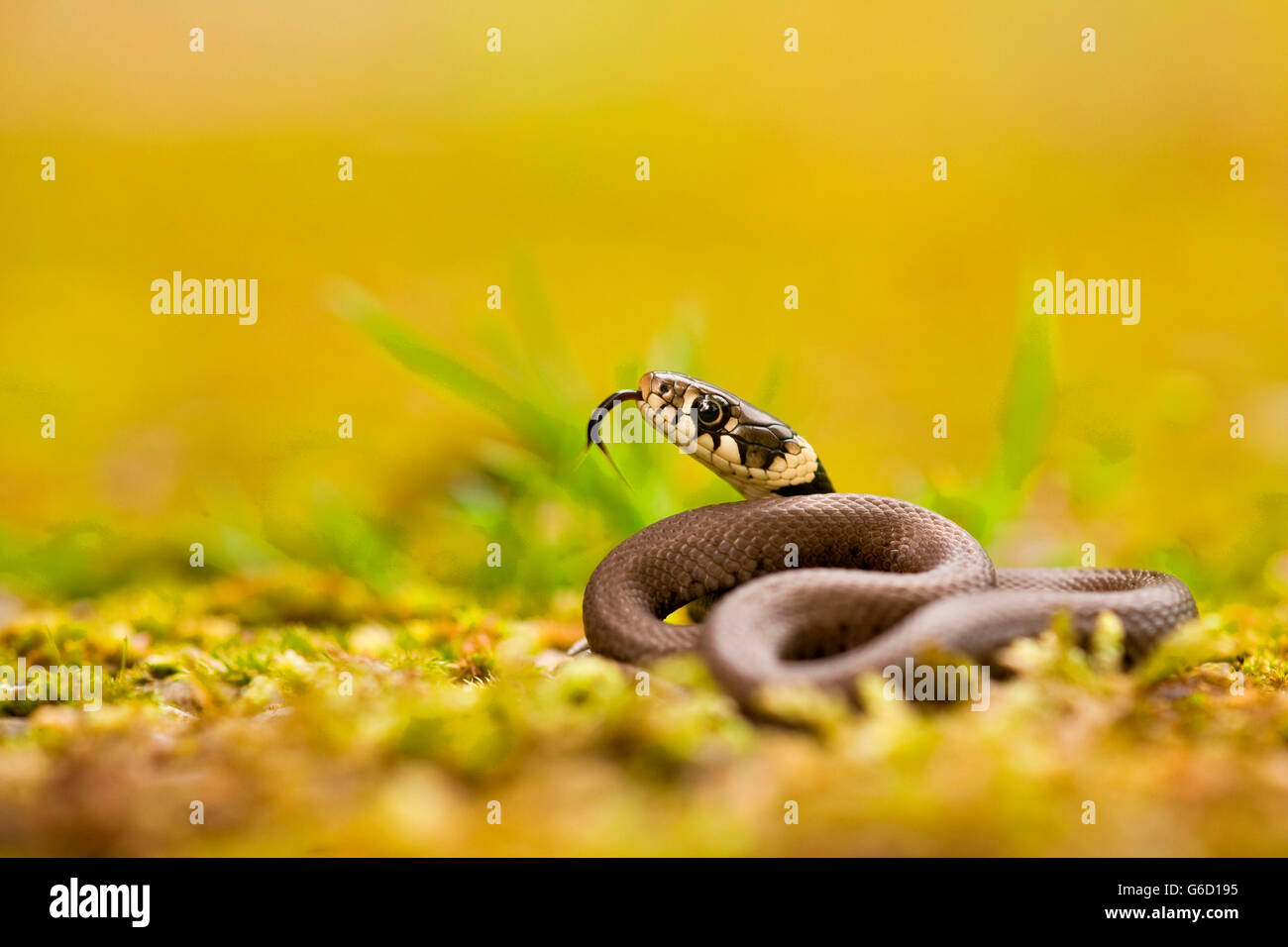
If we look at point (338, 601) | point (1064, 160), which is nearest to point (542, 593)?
point (338, 601)

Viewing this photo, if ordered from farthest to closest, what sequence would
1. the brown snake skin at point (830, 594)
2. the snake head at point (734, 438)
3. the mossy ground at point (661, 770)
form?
the snake head at point (734, 438) → the brown snake skin at point (830, 594) → the mossy ground at point (661, 770)

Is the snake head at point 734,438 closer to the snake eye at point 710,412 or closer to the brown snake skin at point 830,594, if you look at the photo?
the snake eye at point 710,412

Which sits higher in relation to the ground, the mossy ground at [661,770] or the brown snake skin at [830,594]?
the brown snake skin at [830,594]

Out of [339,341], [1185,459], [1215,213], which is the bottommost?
[1185,459]

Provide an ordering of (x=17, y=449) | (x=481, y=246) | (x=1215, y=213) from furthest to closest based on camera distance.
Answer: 1. (x=481, y=246)
2. (x=1215, y=213)
3. (x=17, y=449)

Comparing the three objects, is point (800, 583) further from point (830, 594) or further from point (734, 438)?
point (734, 438)

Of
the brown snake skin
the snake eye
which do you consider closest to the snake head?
the snake eye

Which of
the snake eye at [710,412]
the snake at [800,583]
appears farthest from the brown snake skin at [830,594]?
the snake eye at [710,412]
